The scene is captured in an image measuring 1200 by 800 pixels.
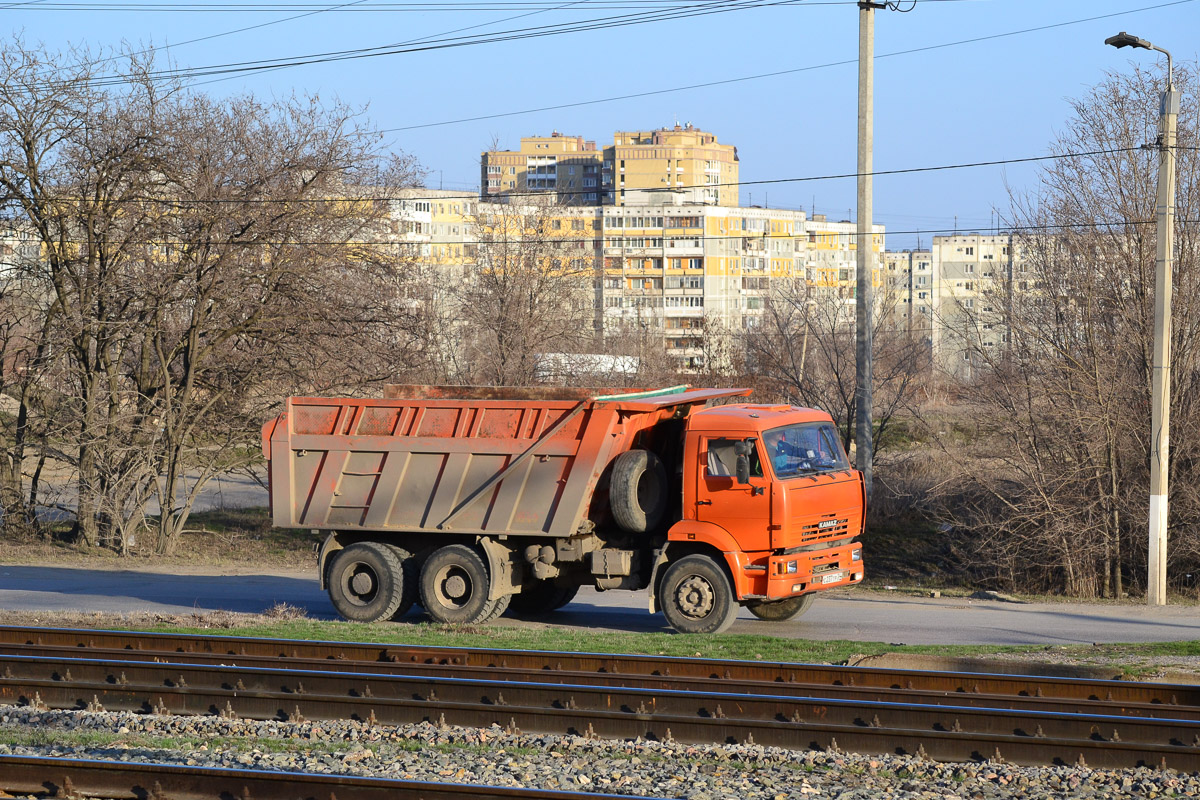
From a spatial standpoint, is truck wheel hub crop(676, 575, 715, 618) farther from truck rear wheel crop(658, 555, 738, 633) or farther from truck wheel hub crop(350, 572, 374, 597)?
truck wheel hub crop(350, 572, 374, 597)

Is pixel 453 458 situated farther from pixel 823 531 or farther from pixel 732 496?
pixel 823 531

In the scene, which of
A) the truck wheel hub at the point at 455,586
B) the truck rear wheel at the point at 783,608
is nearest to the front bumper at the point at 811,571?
the truck rear wheel at the point at 783,608

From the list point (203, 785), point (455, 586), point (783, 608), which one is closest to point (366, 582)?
point (455, 586)

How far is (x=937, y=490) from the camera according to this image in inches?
886

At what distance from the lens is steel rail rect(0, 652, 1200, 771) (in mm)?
8555

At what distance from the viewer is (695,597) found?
1405 cm

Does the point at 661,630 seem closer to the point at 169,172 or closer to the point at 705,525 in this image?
the point at 705,525

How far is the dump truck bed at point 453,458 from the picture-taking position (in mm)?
14055

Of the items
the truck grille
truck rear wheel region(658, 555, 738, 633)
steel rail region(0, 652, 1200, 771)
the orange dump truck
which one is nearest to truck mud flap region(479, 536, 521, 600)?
the orange dump truck

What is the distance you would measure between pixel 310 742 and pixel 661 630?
658 centimetres

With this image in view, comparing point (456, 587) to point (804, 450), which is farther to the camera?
point (456, 587)

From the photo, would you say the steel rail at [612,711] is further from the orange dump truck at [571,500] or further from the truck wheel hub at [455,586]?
the truck wheel hub at [455,586]

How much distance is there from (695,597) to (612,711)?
447 cm

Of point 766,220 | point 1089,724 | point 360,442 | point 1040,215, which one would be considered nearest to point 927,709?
point 1089,724
